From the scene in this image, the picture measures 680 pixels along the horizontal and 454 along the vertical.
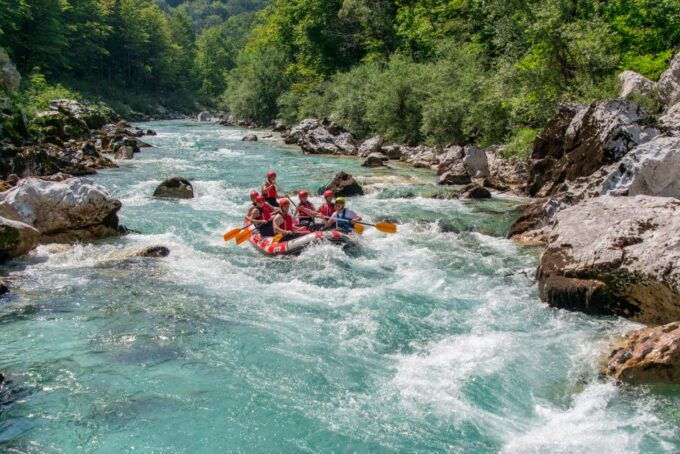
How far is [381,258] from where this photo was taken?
35.6 ft

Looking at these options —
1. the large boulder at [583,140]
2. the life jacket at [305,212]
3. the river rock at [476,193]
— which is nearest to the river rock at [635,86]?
the large boulder at [583,140]

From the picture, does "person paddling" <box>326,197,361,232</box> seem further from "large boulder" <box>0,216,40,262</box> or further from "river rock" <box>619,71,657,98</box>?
A: "river rock" <box>619,71,657,98</box>

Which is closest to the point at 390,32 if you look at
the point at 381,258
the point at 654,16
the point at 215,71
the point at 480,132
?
the point at 480,132

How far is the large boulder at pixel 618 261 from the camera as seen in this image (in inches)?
283

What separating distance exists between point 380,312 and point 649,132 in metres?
8.65

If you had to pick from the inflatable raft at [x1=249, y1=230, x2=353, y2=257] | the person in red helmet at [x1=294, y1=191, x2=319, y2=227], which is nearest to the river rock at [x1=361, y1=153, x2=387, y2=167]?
the person in red helmet at [x1=294, y1=191, x2=319, y2=227]

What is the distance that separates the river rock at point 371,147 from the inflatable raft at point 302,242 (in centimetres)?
1562

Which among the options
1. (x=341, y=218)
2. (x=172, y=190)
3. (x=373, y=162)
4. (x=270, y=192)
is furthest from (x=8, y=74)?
(x=341, y=218)

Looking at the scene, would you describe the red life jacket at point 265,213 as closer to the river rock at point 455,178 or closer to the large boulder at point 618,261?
the large boulder at point 618,261

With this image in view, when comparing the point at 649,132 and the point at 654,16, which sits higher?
the point at 654,16

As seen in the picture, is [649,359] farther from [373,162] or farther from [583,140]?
[373,162]

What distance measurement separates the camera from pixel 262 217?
12102 mm

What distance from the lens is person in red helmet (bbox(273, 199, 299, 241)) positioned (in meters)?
11.1

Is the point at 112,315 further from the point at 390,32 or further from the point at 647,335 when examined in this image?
the point at 390,32
